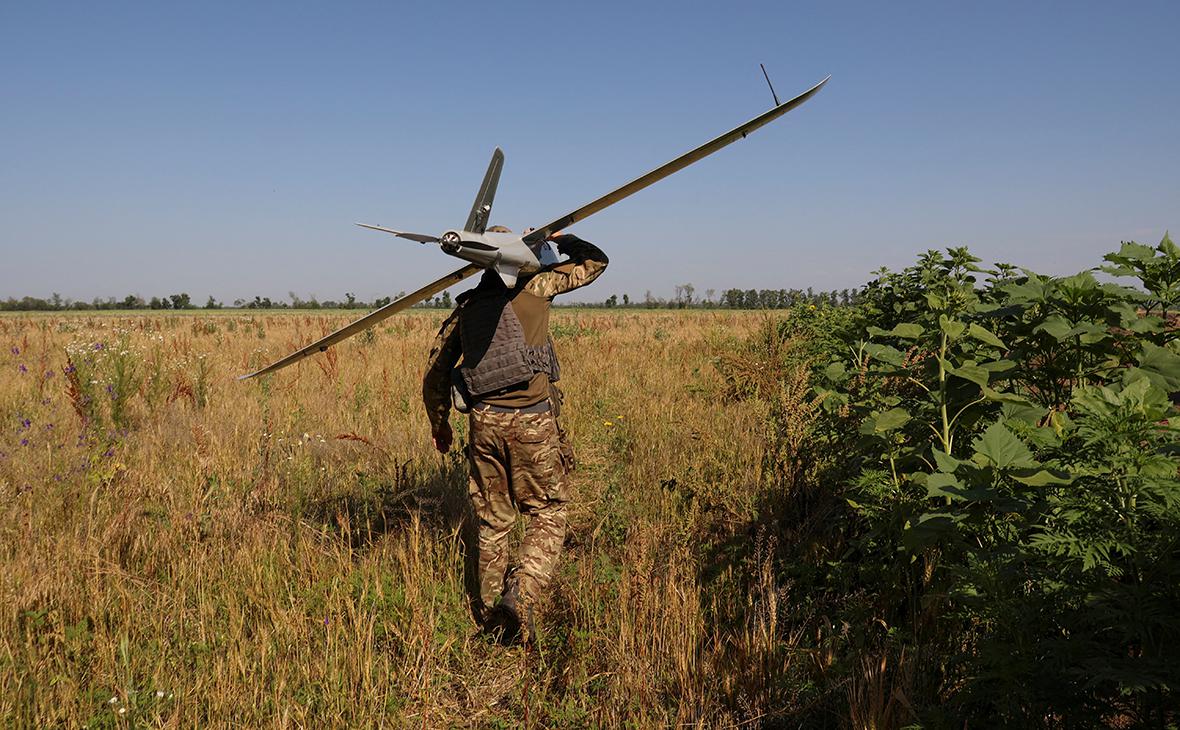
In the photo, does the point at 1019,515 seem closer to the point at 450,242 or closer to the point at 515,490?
the point at 515,490

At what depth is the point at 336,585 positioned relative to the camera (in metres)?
3.55


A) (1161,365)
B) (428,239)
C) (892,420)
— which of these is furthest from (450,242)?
(1161,365)

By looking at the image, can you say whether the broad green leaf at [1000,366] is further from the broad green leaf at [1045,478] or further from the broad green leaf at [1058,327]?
the broad green leaf at [1045,478]

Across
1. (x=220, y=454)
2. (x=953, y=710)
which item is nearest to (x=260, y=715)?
(x=953, y=710)

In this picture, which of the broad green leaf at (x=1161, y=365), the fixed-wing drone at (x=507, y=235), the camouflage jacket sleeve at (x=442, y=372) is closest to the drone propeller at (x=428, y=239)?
the fixed-wing drone at (x=507, y=235)

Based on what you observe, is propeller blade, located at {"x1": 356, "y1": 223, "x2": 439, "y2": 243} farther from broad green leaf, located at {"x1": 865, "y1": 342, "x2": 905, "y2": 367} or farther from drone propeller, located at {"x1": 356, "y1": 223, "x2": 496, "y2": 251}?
broad green leaf, located at {"x1": 865, "y1": 342, "x2": 905, "y2": 367}

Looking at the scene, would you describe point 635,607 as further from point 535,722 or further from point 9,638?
point 9,638

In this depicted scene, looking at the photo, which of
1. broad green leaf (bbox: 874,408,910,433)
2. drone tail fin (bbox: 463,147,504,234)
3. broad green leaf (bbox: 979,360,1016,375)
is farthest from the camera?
drone tail fin (bbox: 463,147,504,234)

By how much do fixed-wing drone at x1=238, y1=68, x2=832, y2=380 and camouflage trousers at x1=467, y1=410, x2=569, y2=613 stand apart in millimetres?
873

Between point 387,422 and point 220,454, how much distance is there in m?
2.21

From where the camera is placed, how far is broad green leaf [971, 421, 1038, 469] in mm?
2059

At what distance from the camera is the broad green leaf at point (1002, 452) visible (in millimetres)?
2059

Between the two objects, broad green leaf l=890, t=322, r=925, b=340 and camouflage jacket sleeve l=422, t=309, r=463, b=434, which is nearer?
broad green leaf l=890, t=322, r=925, b=340

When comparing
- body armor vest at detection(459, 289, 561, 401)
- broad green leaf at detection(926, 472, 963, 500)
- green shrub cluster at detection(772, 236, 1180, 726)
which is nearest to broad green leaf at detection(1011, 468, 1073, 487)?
green shrub cluster at detection(772, 236, 1180, 726)
